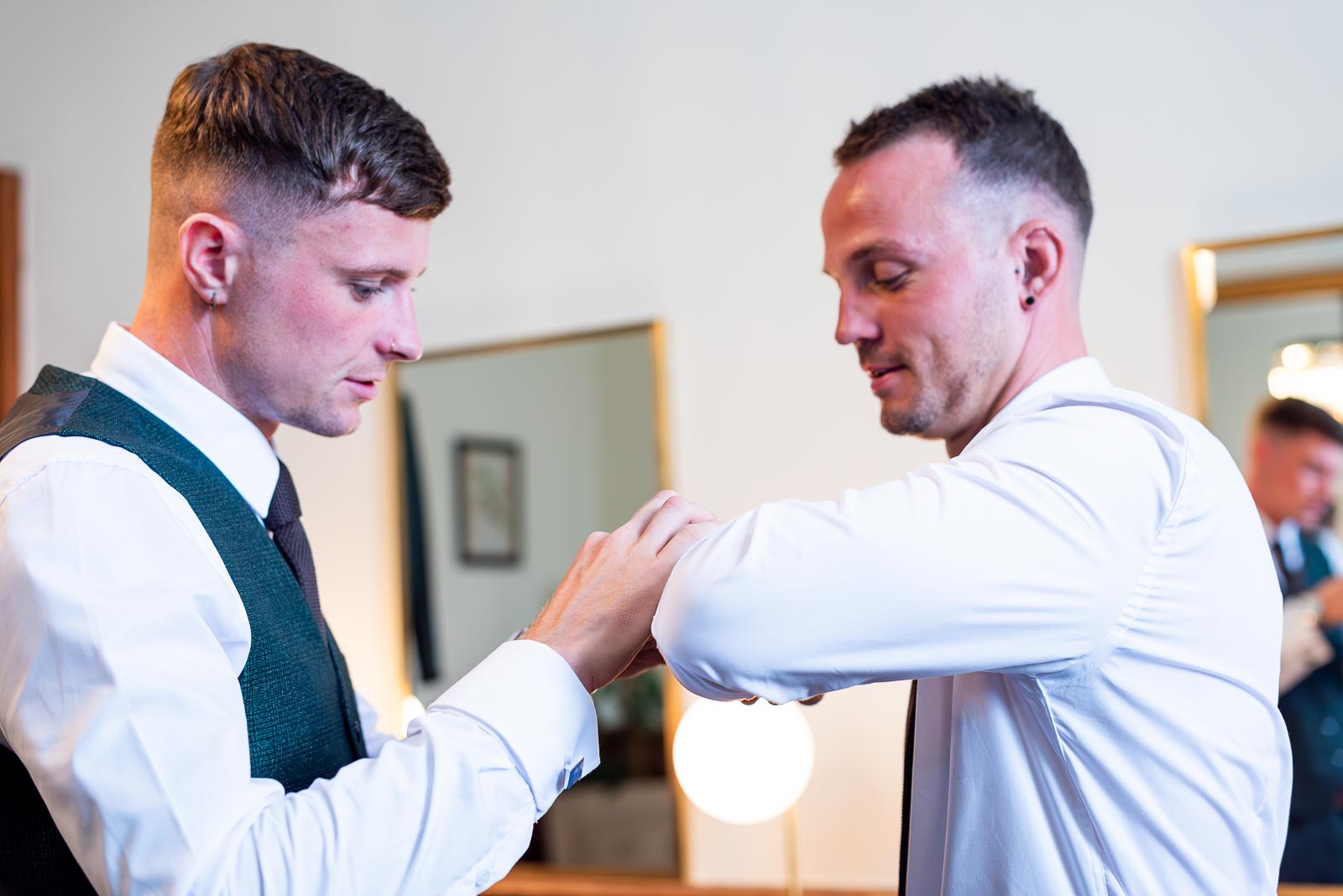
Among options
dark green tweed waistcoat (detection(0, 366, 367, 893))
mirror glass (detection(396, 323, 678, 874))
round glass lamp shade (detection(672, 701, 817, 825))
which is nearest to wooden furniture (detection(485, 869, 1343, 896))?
mirror glass (detection(396, 323, 678, 874))

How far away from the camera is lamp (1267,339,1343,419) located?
2.36 metres

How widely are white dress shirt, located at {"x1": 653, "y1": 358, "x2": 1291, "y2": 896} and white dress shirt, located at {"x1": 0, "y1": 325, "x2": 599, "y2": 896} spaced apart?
0.58ft

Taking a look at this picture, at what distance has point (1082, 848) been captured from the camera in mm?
977

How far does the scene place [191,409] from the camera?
117 cm

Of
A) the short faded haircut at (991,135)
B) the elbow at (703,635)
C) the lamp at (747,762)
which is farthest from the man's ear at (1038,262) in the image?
the lamp at (747,762)

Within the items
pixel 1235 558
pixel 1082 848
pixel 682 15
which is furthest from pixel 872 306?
pixel 682 15

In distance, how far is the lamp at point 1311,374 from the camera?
236cm

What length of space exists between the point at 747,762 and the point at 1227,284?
54.5 inches

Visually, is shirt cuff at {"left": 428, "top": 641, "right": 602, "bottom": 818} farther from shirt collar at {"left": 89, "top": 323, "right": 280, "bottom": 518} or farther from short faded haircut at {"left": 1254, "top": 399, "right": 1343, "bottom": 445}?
short faded haircut at {"left": 1254, "top": 399, "right": 1343, "bottom": 445}

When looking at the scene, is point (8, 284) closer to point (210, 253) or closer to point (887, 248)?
point (210, 253)

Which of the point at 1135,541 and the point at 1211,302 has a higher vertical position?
the point at 1211,302

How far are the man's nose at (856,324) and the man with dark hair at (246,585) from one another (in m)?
0.36

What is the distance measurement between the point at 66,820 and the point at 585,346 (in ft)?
7.20

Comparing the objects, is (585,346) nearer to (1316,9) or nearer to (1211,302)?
(1211,302)
